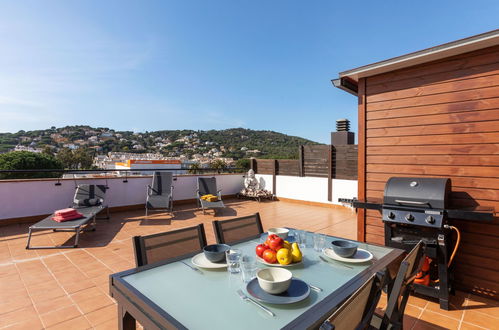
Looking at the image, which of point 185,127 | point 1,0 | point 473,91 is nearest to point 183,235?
point 473,91

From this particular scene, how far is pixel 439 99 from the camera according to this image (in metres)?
2.57

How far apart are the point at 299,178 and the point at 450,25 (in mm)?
5516

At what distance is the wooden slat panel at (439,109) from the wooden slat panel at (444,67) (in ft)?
0.91

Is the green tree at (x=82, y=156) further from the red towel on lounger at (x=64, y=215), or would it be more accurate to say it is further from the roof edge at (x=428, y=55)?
the roof edge at (x=428, y=55)

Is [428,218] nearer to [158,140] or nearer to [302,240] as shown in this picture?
[302,240]

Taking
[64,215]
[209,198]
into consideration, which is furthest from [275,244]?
[209,198]

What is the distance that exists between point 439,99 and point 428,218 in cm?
127

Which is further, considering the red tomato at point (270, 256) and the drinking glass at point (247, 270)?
the red tomato at point (270, 256)

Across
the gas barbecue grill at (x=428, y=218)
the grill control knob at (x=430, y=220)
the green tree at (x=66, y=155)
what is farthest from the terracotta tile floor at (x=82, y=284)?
the green tree at (x=66, y=155)

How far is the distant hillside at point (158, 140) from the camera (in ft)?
60.3

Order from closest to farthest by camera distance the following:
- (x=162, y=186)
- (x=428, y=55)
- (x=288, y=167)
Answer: (x=428, y=55) → (x=162, y=186) → (x=288, y=167)

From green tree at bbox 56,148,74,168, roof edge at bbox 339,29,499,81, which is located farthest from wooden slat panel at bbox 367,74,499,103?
green tree at bbox 56,148,74,168

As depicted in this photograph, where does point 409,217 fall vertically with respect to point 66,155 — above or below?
below

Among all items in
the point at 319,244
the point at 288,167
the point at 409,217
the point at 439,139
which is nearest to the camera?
the point at 319,244
